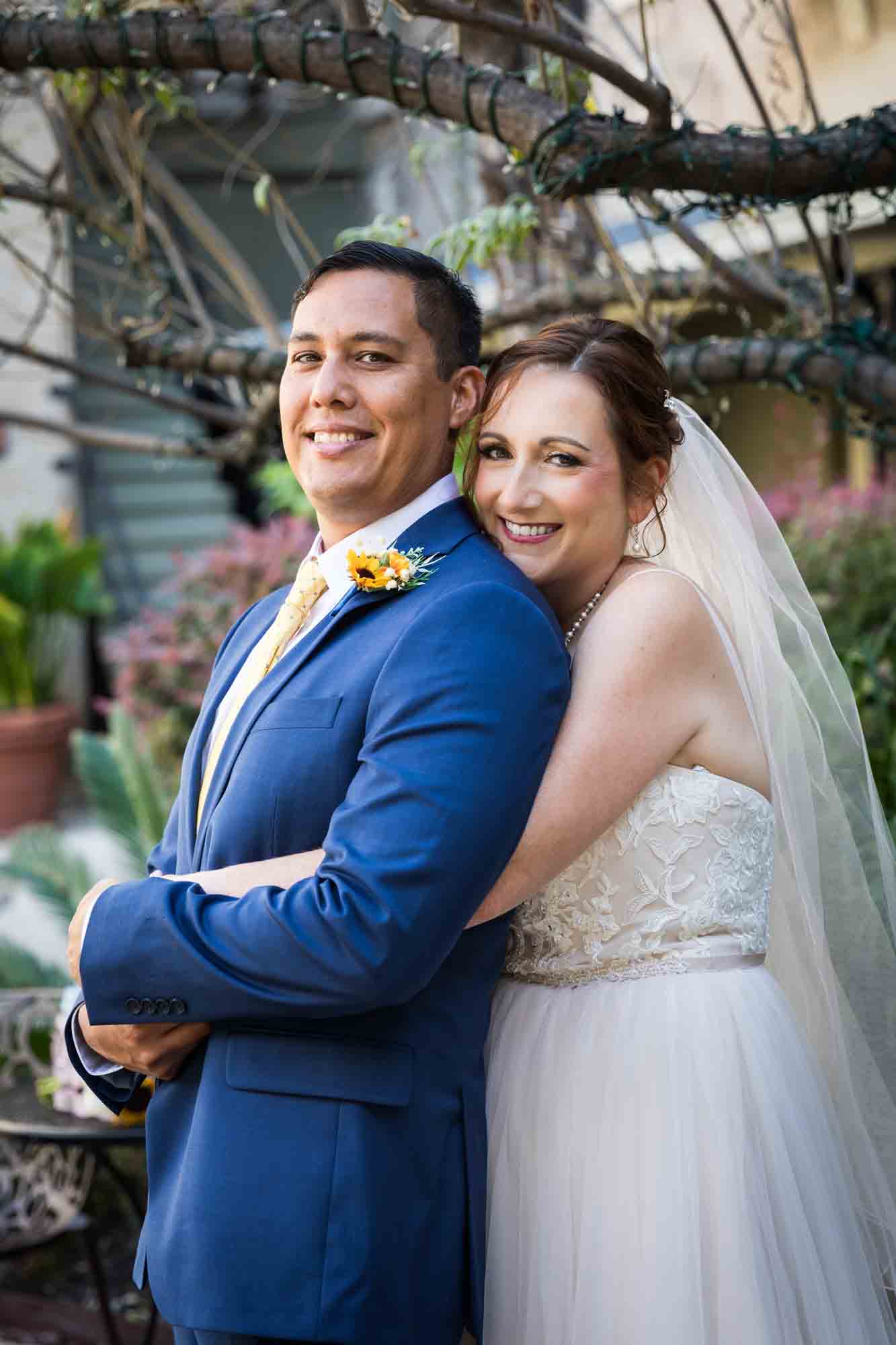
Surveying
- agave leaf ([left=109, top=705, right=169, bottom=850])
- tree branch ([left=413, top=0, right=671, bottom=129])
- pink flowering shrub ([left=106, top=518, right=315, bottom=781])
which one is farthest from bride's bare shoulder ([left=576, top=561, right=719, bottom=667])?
pink flowering shrub ([left=106, top=518, right=315, bottom=781])

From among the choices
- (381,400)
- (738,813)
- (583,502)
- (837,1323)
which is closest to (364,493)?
(381,400)

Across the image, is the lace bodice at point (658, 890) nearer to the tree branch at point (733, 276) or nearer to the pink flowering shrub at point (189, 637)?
the tree branch at point (733, 276)

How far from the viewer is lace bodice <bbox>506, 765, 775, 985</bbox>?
2254mm

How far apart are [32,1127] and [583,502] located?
2.29 metres

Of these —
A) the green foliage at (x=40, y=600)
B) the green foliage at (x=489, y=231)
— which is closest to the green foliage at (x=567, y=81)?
the green foliage at (x=489, y=231)

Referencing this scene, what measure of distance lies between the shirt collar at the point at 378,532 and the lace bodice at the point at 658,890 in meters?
0.58

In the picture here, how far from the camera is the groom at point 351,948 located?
1.91 m

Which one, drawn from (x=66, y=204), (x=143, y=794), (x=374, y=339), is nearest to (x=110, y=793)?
(x=143, y=794)

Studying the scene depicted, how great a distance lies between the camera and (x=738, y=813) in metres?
Result: 2.30

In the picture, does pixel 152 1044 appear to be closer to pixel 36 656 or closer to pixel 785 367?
pixel 785 367

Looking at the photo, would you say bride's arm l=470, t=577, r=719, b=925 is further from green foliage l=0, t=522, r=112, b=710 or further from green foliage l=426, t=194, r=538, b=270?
green foliage l=0, t=522, r=112, b=710

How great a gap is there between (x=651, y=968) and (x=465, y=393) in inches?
39.9

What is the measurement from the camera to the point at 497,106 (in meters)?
2.91

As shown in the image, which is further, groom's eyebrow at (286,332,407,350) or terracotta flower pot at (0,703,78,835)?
terracotta flower pot at (0,703,78,835)
